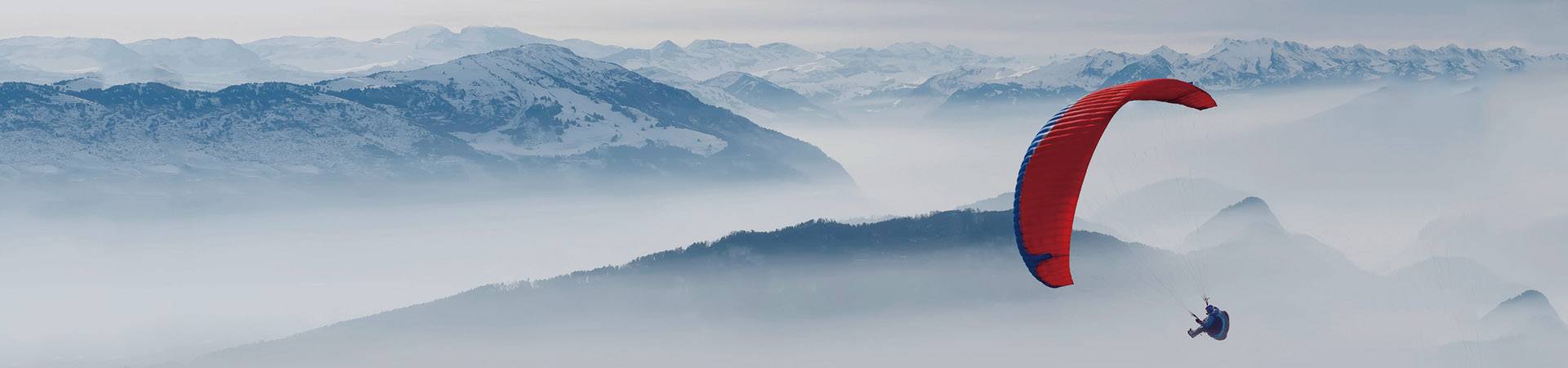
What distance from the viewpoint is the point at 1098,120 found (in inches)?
1773

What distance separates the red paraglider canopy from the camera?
145ft

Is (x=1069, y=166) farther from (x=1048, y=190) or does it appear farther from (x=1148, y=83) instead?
(x=1148, y=83)

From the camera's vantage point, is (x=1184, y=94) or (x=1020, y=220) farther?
(x=1184, y=94)

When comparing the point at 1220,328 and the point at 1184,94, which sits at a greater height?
the point at 1184,94

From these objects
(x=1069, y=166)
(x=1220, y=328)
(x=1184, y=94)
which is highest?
(x=1184, y=94)

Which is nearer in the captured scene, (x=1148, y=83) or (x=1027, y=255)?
(x=1027, y=255)

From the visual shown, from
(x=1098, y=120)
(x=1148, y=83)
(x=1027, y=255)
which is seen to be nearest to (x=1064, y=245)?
(x=1027, y=255)

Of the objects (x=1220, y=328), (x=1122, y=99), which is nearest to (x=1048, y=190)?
(x=1122, y=99)

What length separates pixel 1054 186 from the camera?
45406mm

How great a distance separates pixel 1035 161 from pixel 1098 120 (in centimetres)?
293

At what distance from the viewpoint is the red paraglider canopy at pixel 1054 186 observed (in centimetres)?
4422

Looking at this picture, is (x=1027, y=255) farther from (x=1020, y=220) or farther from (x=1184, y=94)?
(x=1184, y=94)

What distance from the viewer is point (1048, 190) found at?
45219 mm

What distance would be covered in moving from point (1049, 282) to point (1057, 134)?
585 cm
